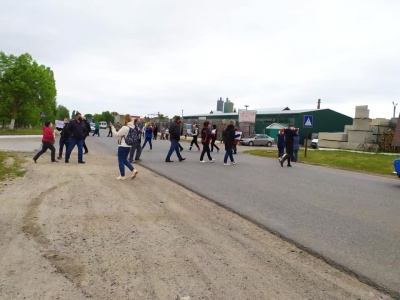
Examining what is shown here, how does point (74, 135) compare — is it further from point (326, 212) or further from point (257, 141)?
point (257, 141)

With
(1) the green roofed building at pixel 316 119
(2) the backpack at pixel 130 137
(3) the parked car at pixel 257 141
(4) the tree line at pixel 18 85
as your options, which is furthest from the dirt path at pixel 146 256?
(1) the green roofed building at pixel 316 119

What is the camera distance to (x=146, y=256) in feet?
11.5

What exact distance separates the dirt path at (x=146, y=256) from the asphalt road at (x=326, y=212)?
34 centimetres

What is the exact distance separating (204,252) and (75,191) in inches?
156


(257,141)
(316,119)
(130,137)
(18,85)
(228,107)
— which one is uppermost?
(228,107)

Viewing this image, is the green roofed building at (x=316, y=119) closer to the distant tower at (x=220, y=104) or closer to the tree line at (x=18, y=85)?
the tree line at (x=18, y=85)

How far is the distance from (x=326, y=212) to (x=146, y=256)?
3725mm

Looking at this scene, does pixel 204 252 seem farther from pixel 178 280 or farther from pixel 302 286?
pixel 302 286

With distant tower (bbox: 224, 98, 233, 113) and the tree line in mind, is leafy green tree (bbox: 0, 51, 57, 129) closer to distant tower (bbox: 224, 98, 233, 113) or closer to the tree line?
the tree line

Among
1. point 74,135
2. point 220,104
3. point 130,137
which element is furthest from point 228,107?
point 130,137

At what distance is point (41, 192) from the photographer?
646cm

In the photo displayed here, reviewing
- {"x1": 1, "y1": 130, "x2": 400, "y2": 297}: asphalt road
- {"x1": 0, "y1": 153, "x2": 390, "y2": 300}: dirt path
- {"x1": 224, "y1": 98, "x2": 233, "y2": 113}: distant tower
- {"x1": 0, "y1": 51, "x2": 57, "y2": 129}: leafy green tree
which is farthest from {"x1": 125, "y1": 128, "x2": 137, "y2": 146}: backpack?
{"x1": 224, "y1": 98, "x2": 233, "y2": 113}: distant tower

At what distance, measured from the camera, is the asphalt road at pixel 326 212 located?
12.2ft

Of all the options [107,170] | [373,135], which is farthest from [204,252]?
[373,135]
